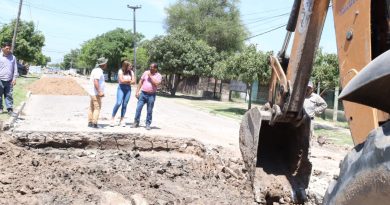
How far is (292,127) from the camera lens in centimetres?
589

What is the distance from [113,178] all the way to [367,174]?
492 cm

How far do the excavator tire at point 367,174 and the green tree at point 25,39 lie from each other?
1889 inches

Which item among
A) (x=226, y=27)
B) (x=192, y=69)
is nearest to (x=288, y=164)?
(x=192, y=69)

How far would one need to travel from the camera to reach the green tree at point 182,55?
33.3 m

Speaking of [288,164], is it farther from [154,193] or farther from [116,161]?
[116,161]

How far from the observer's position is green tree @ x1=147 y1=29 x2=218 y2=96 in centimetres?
3331

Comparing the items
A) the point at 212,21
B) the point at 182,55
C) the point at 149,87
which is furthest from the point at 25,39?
the point at 149,87

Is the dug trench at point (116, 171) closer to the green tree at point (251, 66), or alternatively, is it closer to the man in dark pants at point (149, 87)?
the man in dark pants at point (149, 87)

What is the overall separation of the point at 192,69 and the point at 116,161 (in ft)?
85.3

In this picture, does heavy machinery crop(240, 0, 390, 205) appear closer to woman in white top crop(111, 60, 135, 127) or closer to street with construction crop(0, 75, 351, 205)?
street with construction crop(0, 75, 351, 205)

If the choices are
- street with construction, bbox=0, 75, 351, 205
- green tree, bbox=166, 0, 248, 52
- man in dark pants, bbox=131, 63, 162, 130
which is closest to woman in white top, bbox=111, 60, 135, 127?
man in dark pants, bbox=131, 63, 162, 130

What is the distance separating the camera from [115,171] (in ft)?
22.9

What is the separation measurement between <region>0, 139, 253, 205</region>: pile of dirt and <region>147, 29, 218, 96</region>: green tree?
980 inches

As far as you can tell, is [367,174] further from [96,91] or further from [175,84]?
[175,84]
